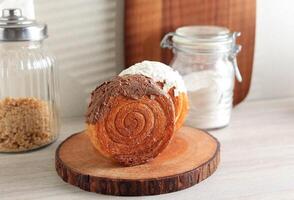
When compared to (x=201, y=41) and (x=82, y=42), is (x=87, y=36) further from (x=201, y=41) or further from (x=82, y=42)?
(x=201, y=41)

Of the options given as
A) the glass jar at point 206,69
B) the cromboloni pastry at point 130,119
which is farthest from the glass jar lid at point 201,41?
the cromboloni pastry at point 130,119

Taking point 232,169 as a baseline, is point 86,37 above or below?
above

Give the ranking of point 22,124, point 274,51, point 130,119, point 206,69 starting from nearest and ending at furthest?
point 130,119 < point 22,124 < point 206,69 < point 274,51

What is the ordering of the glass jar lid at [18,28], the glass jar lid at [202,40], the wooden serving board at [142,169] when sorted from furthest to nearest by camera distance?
1. the glass jar lid at [202,40]
2. the glass jar lid at [18,28]
3. the wooden serving board at [142,169]

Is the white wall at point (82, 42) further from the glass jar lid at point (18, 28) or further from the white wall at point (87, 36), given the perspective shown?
the glass jar lid at point (18, 28)

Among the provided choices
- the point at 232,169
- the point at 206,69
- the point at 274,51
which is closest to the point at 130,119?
the point at 232,169

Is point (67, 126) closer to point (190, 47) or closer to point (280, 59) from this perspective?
point (190, 47)
